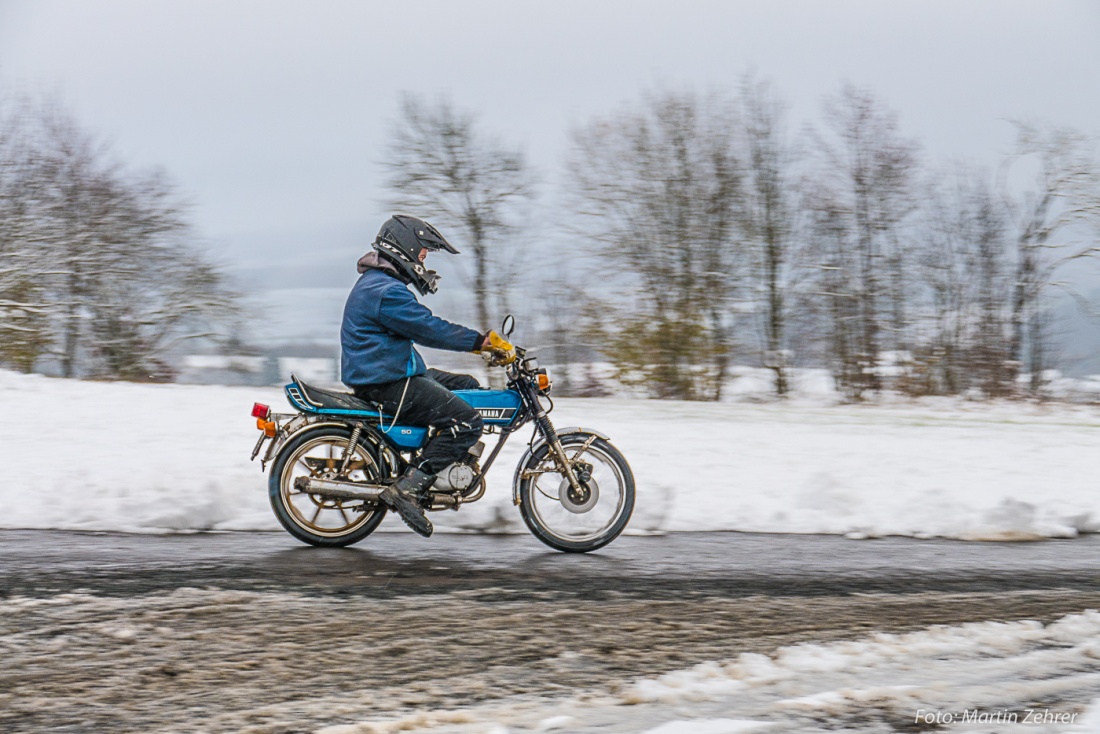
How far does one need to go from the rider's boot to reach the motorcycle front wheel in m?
0.64

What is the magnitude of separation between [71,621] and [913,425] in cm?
1087

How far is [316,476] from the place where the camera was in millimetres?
6457

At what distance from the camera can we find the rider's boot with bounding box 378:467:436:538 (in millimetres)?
6359

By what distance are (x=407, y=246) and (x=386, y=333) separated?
0.54 m

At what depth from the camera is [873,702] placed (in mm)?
3881

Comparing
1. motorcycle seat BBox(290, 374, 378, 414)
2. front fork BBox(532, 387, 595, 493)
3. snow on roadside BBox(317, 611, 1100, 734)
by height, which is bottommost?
snow on roadside BBox(317, 611, 1100, 734)

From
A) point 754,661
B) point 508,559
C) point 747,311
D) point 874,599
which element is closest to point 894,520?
point 874,599

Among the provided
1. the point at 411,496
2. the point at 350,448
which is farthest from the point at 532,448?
the point at 350,448

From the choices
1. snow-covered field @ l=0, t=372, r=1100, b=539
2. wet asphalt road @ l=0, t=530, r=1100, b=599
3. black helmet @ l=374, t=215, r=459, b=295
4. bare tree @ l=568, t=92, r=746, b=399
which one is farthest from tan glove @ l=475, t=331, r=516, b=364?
bare tree @ l=568, t=92, r=746, b=399

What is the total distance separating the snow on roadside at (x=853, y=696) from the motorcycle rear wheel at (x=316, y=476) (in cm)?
294

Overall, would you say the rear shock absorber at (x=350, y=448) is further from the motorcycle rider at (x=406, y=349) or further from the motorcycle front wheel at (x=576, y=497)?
the motorcycle front wheel at (x=576, y=497)

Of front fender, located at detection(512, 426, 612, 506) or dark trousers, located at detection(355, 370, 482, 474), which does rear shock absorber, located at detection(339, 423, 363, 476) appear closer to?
dark trousers, located at detection(355, 370, 482, 474)

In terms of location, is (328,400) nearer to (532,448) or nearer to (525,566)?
(532,448)

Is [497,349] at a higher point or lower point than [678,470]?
higher
